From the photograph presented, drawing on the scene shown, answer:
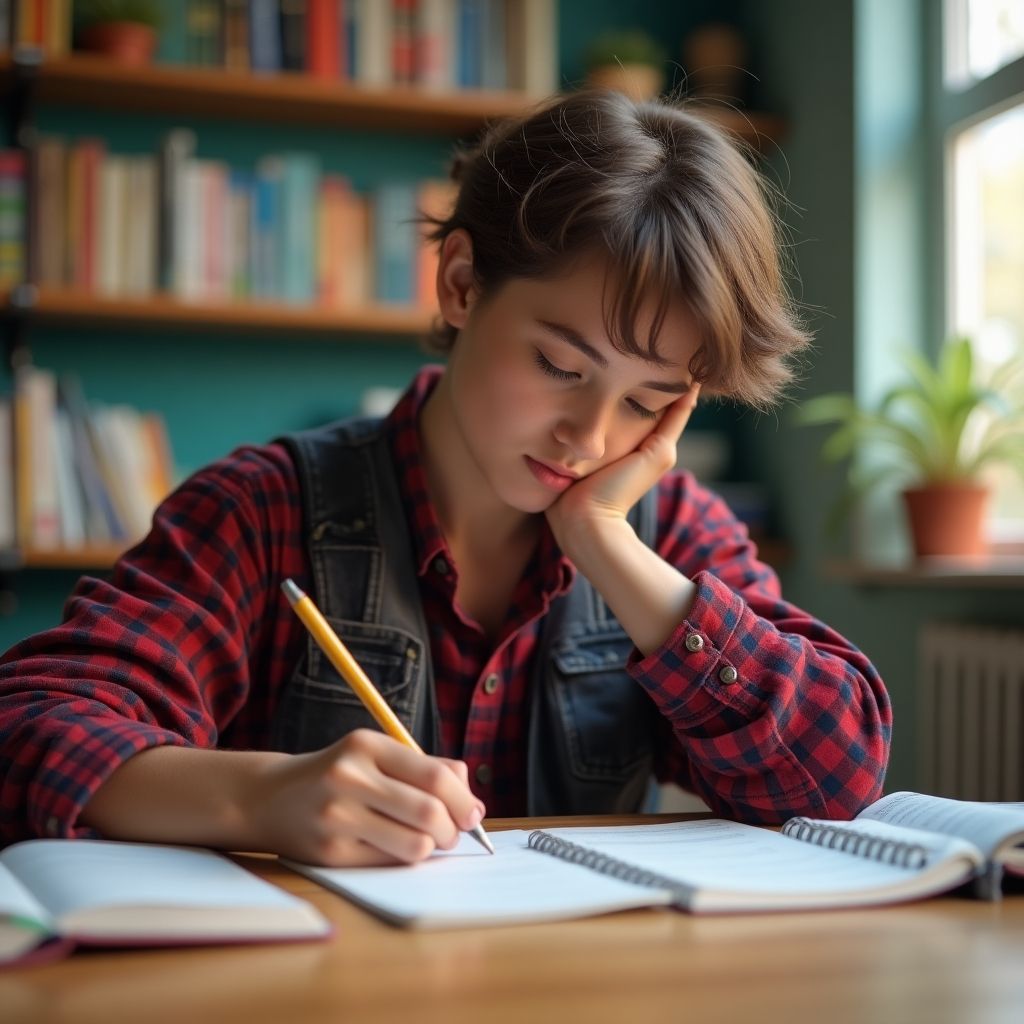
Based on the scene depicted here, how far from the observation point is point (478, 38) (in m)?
3.17

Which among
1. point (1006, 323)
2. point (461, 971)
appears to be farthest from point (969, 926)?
point (1006, 323)

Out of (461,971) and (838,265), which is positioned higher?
(838,265)

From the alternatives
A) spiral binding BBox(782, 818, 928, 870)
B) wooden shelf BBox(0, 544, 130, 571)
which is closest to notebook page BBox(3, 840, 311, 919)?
spiral binding BBox(782, 818, 928, 870)

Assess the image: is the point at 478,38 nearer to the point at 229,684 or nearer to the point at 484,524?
the point at 484,524

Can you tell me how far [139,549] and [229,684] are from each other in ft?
0.48

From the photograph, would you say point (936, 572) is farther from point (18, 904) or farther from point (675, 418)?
point (18, 904)

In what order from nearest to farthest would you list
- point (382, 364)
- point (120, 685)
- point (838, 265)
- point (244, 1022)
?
point (244, 1022), point (120, 685), point (838, 265), point (382, 364)

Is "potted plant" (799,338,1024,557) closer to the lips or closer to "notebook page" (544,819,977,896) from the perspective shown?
the lips

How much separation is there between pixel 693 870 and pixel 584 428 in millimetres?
468

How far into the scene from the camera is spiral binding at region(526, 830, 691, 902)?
80 centimetres

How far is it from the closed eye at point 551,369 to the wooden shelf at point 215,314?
1.72m

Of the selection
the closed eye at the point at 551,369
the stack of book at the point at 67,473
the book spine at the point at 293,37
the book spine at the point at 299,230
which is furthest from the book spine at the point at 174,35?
the closed eye at the point at 551,369

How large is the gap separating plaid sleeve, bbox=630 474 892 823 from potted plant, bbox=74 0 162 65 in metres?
2.27

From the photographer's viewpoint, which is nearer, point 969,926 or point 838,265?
point 969,926
